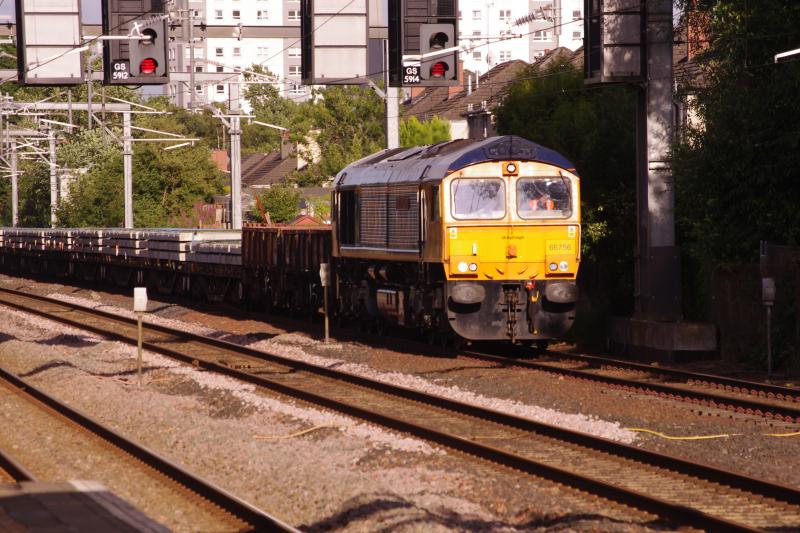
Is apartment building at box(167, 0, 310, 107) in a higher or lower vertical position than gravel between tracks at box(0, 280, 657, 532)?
higher

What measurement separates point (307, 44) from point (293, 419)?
11.6 metres

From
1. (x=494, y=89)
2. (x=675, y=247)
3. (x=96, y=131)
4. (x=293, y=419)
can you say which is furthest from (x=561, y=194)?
(x=96, y=131)

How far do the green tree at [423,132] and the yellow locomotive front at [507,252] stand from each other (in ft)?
152

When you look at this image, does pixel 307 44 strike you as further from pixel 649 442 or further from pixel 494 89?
pixel 494 89

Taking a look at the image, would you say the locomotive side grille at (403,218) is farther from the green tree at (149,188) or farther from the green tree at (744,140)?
the green tree at (149,188)

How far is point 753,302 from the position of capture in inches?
Answer: 814

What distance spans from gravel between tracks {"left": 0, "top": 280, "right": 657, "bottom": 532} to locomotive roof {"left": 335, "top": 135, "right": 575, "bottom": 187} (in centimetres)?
531

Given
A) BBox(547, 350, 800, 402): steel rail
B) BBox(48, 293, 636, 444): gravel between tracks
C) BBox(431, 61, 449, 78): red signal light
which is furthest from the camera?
BBox(431, 61, 449, 78): red signal light

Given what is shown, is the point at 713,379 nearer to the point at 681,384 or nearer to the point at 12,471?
the point at 681,384

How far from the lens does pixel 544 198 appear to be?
856 inches

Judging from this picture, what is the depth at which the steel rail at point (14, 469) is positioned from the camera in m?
11.7

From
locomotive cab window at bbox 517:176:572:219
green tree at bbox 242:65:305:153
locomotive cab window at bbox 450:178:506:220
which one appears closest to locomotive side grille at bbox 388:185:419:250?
locomotive cab window at bbox 450:178:506:220

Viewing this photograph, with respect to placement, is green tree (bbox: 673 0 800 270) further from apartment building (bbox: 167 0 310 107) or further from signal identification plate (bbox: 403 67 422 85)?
apartment building (bbox: 167 0 310 107)

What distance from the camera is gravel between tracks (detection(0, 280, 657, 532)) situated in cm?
997
